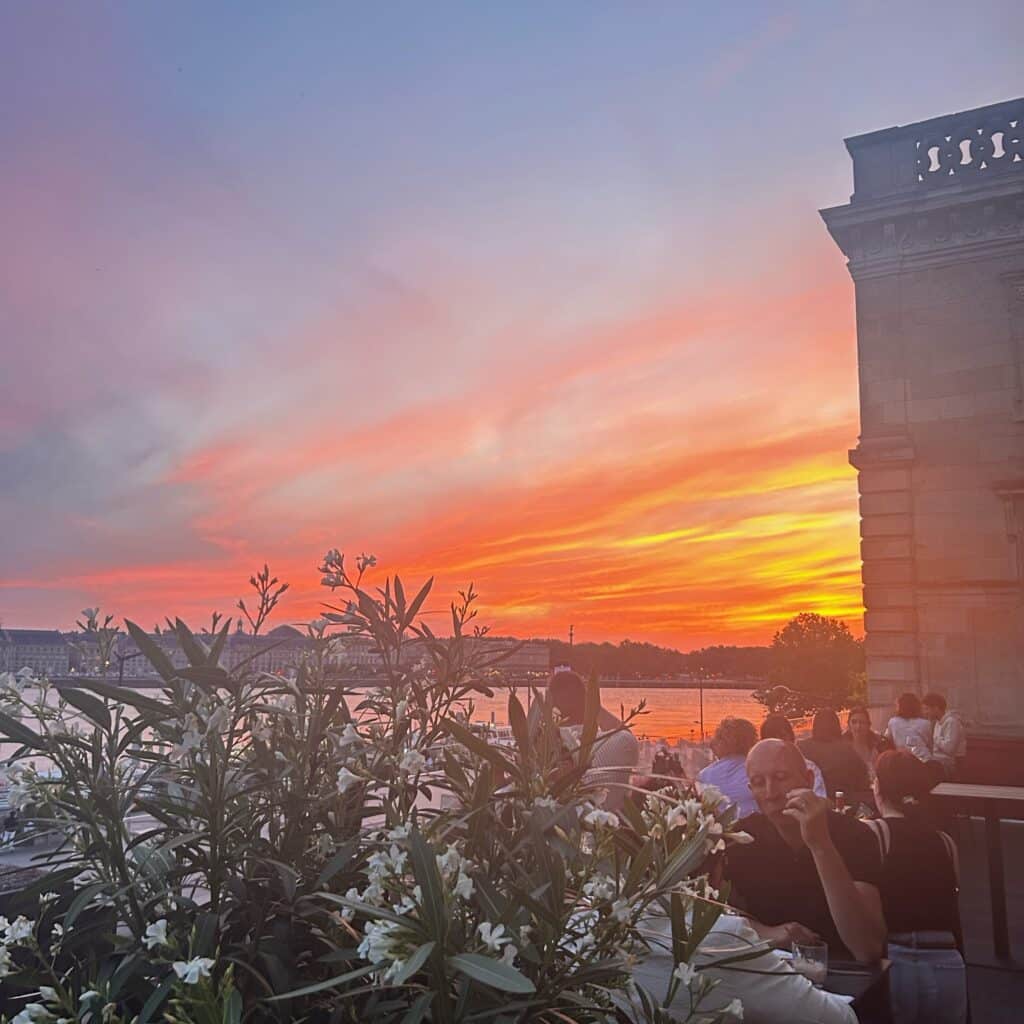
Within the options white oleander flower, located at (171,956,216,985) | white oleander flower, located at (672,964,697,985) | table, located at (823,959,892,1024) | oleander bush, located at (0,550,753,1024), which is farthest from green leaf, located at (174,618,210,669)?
table, located at (823,959,892,1024)

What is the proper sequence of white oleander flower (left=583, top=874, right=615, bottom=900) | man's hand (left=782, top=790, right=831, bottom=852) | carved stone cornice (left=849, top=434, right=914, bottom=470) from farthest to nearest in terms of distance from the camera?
carved stone cornice (left=849, top=434, right=914, bottom=470), man's hand (left=782, top=790, right=831, bottom=852), white oleander flower (left=583, top=874, right=615, bottom=900)

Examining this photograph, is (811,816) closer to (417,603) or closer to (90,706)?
(417,603)

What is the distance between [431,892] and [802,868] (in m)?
2.91

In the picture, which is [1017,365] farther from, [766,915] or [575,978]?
[575,978]

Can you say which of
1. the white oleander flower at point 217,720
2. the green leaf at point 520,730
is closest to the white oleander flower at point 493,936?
the green leaf at point 520,730

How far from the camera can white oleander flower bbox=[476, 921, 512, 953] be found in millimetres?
1066

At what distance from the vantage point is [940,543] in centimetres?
1128

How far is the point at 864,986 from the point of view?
3021mm

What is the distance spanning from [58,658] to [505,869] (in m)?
0.92

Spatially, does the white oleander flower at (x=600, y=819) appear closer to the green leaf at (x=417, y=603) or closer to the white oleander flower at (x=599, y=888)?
the white oleander flower at (x=599, y=888)

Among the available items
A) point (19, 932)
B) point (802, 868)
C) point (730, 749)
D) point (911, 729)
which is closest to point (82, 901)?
point (19, 932)

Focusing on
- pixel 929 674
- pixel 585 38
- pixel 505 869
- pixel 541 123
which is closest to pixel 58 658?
pixel 505 869

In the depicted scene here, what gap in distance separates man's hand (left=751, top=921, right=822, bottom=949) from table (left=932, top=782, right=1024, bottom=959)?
2.74 m

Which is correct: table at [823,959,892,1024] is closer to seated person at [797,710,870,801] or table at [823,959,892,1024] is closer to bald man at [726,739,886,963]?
bald man at [726,739,886,963]
